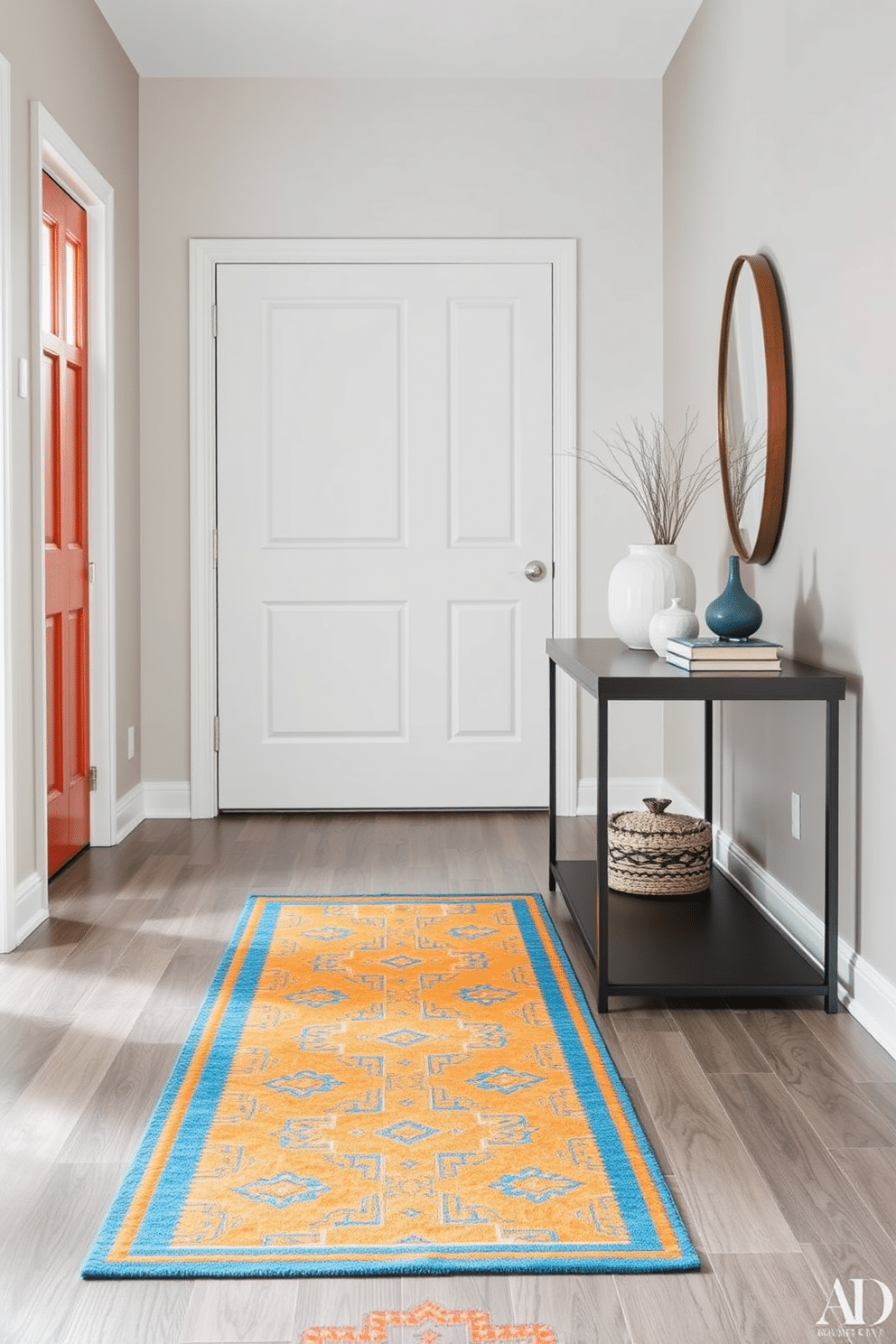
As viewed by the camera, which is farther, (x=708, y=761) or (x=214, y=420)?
(x=214, y=420)

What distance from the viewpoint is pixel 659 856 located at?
3219mm

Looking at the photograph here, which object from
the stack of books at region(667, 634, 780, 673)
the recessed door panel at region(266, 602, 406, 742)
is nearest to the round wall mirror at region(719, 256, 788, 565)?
the stack of books at region(667, 634, 780, 673)

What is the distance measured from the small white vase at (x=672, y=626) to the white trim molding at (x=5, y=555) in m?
1.56

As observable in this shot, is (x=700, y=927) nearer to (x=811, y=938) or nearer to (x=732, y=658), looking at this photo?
(x=811, y=938)

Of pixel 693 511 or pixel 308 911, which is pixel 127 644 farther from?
pixel 693 511

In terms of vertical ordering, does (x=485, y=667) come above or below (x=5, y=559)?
below

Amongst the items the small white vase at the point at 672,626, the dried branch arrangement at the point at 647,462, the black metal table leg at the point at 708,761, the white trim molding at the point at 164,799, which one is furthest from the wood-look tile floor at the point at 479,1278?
the dried branch arrangement at the point at 647,462

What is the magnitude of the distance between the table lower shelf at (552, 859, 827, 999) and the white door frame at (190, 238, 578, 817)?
1.58 metres

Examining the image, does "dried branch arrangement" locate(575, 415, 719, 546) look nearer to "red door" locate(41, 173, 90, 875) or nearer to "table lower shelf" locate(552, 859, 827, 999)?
"table lower shelf" locate(552, 859, 827, 999)

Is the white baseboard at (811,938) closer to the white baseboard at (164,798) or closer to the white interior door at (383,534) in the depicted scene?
the white interior door at (383,534)

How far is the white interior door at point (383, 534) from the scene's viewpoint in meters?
4.66

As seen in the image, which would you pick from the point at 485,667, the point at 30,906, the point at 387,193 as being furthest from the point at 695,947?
the point at 387,193

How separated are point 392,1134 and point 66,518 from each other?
94.9 inches

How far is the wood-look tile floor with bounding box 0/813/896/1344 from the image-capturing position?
1566 millimetres
